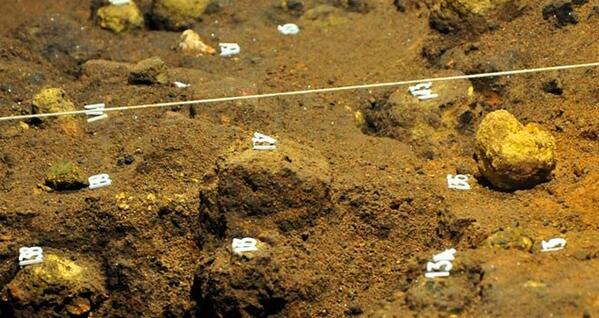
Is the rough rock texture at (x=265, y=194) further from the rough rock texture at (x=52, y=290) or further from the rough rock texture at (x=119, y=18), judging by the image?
the rough rock texture at (x=119, y=18)

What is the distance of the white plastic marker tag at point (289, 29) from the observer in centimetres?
694

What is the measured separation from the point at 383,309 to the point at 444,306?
0.28m

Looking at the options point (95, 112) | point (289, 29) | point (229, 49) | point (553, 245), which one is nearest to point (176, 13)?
point (229, 49)

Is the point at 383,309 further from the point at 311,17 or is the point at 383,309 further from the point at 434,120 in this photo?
the point at 311,17

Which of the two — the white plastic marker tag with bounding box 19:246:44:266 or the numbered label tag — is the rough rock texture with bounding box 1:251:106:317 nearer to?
the white plastic marker tag with bounding box 19:246:44:266

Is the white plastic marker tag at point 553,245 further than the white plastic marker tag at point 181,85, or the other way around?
the white plastic marker tag at point 181,85

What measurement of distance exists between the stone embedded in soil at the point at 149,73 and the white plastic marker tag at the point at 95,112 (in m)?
0.22

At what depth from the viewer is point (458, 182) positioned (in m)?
5.60

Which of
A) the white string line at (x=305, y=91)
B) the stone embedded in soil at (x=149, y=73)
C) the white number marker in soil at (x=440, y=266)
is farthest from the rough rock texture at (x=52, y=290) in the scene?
the white number marker in soil at (x=440, y=266)

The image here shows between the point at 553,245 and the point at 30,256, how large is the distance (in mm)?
2117

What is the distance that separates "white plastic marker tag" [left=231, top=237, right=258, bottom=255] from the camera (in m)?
5.16

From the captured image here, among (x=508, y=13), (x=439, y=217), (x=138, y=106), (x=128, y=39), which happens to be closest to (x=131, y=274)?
(x=138, y=106)

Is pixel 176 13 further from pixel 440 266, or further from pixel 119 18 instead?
pixel 440 266

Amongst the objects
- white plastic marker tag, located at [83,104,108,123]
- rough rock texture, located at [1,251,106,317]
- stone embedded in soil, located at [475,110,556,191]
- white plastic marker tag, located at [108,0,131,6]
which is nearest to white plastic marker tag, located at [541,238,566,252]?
stone embedded in soil, located at [475,110,556,191]
